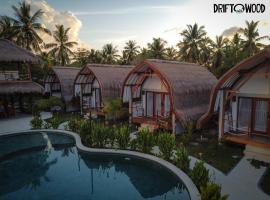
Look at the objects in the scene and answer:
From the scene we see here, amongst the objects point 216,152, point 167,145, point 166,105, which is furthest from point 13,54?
point 216,152

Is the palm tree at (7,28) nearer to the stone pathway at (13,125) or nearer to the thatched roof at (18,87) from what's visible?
the thatched roof at (18,87)

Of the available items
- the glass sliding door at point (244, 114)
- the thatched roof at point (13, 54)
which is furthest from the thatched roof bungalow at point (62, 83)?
the glass sliding door at point (244, 114)

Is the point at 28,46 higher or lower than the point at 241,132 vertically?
higher

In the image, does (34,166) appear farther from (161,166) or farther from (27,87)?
(27,87)

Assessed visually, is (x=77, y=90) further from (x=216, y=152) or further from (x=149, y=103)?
(x=216, y=152)

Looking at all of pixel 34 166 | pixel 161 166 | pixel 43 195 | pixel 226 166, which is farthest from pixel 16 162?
pixel 226 166

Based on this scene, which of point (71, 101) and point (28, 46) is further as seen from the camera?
point (28, 46)
